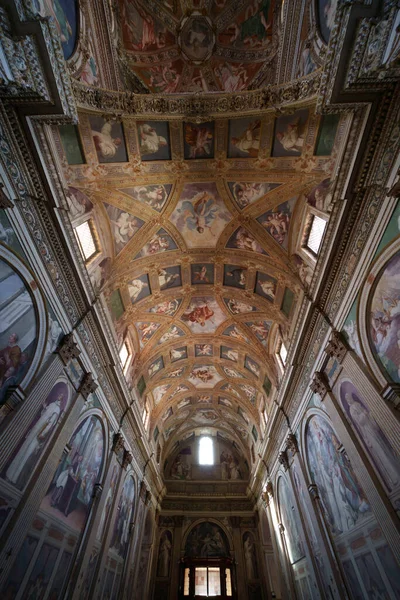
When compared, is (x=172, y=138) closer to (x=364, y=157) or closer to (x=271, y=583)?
(x=364, y=157)

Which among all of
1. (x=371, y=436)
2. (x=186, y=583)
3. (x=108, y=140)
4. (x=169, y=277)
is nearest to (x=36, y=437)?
(x=169, y=277)

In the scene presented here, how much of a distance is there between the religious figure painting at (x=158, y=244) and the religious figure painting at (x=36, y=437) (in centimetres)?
630

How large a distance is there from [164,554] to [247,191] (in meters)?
26.3

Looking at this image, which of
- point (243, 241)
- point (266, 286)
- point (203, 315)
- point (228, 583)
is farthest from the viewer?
point (228, 583)

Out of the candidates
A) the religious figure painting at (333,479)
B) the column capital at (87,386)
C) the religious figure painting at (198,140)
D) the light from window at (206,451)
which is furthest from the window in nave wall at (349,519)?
the light from window at (206,451)

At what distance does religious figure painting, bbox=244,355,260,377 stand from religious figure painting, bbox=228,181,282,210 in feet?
34.0

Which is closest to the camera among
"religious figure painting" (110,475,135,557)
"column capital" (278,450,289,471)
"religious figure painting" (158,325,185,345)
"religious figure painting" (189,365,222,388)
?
"religious figure painting" (110,475,135,557)

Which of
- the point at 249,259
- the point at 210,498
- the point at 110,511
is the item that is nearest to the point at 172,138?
the point at 249,259

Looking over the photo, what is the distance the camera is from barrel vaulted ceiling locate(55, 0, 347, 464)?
29.6ft

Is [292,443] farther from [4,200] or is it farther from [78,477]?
[4,200]

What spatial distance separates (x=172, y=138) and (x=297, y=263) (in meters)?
6.66

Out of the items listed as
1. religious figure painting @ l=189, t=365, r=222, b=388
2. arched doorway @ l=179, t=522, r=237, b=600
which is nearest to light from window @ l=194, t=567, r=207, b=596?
arched doorway @ l=179, t=522, r=237, b=600

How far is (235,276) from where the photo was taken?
14.1 meters

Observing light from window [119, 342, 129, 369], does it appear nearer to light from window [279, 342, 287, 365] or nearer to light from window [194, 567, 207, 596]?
light from window [279, 342, 287, 365]
